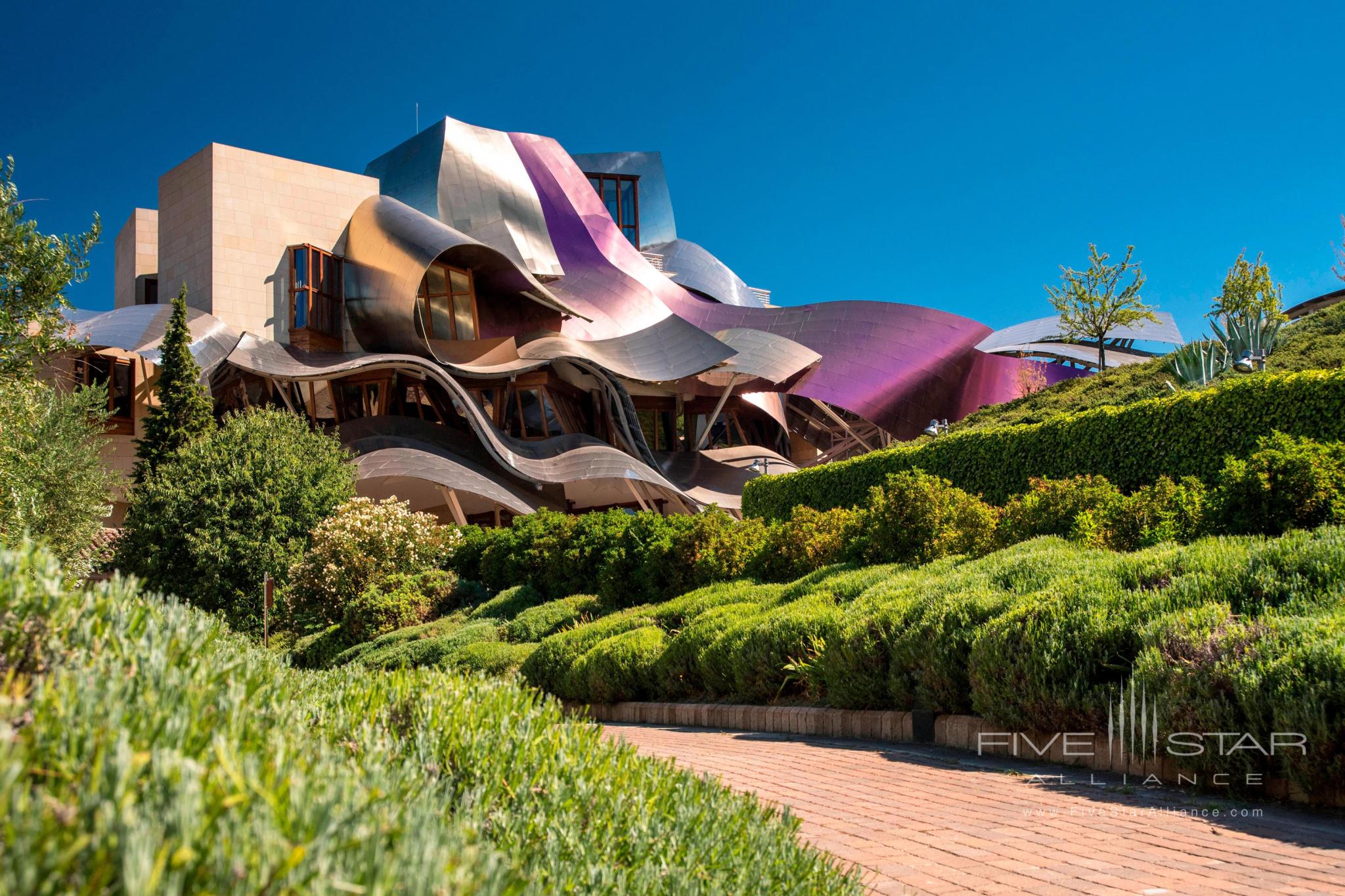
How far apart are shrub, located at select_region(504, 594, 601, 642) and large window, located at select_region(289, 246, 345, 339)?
69.8 feet

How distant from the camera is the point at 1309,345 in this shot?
20.1 meters

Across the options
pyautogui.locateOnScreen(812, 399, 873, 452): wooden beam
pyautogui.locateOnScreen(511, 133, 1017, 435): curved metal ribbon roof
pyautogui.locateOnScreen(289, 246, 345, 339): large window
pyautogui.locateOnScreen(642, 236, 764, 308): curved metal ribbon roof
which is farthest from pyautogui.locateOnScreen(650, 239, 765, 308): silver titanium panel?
pyautogui.locateOnScreen(289, 246, 345, 339): large window

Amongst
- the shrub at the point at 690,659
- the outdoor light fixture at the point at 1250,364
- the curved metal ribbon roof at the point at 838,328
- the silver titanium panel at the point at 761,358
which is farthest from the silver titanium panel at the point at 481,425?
the shrub at the point at 690,659

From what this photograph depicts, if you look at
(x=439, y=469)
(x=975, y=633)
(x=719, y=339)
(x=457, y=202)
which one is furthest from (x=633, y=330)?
(x=975, y=633)

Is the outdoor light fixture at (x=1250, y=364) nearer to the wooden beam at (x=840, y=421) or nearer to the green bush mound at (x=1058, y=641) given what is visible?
the green bush mound at (x=1058, y=641)

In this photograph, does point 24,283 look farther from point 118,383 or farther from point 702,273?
point 702,273

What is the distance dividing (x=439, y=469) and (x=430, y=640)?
1544 cm

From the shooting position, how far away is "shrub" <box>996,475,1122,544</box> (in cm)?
1030

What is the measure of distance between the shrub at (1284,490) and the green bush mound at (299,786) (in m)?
5.96

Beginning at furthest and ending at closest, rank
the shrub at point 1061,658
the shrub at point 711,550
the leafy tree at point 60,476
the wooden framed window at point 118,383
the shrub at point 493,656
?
1. the wooden framed window at point 118,383
2. the shrub at point 711,550
3. the leafy tree at point 60,476
4. the shrub at point 493,656
5. the shrub at point 1061,658

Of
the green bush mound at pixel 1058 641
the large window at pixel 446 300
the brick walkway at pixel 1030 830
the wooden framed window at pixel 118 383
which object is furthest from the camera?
the large window at pixel 446 300

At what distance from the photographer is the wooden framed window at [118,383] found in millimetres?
31734

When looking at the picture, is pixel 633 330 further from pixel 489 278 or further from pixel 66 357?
pixel 66 357

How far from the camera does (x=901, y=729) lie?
7.21m
